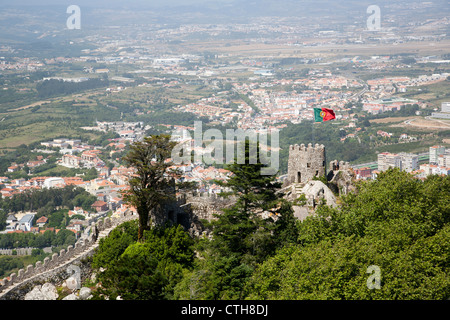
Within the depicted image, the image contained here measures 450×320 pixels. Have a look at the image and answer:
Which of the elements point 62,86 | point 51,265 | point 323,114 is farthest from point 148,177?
point 62,86

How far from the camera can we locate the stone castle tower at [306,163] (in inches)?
842

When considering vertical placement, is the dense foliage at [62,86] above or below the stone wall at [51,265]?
above

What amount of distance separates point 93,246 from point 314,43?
180 metres

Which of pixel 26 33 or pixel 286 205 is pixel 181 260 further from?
pixel 26 33

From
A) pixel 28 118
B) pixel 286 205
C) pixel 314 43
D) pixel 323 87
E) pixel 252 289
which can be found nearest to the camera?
pixel 252 289

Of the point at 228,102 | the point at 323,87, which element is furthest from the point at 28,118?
the point at 323,87

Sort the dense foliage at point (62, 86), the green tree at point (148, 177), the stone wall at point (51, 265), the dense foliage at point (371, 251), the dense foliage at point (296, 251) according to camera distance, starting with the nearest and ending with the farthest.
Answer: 1. the dense foliage at point (371, 251)
2. the dense foliage at point (296, 251)
3. the stone wall at point (51, 265)
4. the green tree at point (148, 177)
5. the dense foliage at point (62, 86)

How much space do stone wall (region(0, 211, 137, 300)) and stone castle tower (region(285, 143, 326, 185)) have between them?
6252 mm

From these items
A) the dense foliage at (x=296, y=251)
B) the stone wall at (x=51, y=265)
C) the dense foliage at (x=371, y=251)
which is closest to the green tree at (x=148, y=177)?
the dense foliage at (x=296, y=251)

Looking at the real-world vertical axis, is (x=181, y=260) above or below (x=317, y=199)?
below

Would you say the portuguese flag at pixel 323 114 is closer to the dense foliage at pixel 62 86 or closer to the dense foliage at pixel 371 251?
the dense foliage at pixel 371 251

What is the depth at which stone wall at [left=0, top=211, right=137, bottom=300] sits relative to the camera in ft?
54.4

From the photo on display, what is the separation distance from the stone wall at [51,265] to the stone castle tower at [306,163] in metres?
6.25

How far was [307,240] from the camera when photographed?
1672 centimetres
